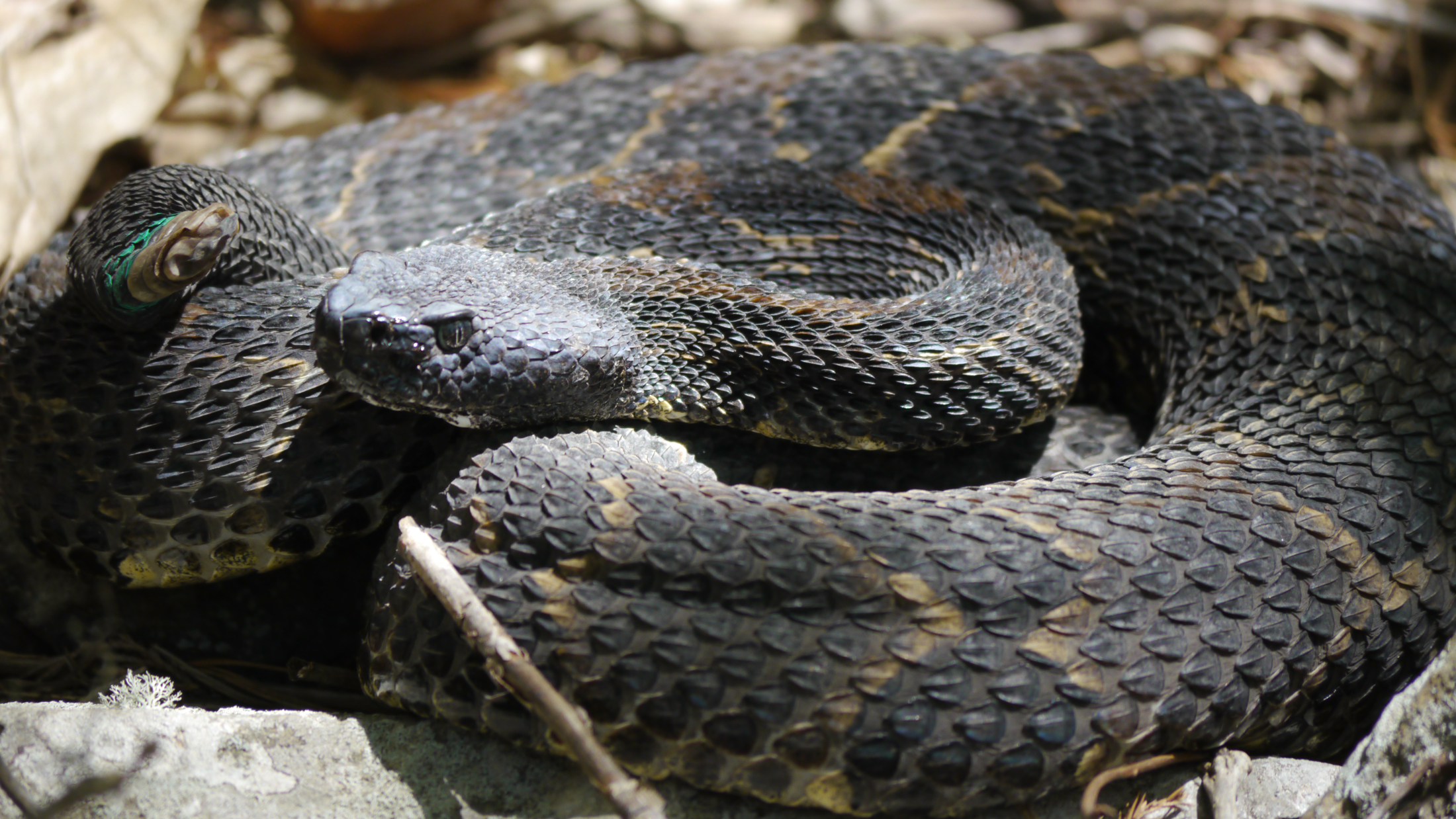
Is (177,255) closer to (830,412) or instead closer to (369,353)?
(369,353)

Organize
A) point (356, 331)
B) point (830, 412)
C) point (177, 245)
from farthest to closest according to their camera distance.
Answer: point (830, 412) → point (177, 245) → point (356, 331)

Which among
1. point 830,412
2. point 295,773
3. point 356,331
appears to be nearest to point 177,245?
point 356,331

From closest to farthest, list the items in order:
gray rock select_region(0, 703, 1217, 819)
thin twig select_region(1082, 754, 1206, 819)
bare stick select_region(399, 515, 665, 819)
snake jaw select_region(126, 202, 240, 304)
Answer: bare stick select_region(399, 515, 665, 819)
thin twig select_region(1082, 754, 1206, 819)
gray rock select_region(0, 703, 1217, 819)
snake jaw select_region(126, 202, 240, 304)

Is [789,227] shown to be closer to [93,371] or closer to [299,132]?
[93,371]

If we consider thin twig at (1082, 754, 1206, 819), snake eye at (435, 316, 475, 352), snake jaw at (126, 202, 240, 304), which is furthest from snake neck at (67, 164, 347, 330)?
thin twig at (1082, 754, 1206, 819)

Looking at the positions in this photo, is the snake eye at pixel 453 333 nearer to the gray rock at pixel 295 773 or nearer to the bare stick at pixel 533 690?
the bare stick at pixel 533 690

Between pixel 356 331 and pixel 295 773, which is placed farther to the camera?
pixel 356 331

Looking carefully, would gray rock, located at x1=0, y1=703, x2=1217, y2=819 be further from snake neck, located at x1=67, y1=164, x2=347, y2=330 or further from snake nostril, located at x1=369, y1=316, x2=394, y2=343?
snake neck, located at x1=67, y1=164, x2=347, y2=330

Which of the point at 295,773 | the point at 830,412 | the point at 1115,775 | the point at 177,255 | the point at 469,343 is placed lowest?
the point at 295,773
